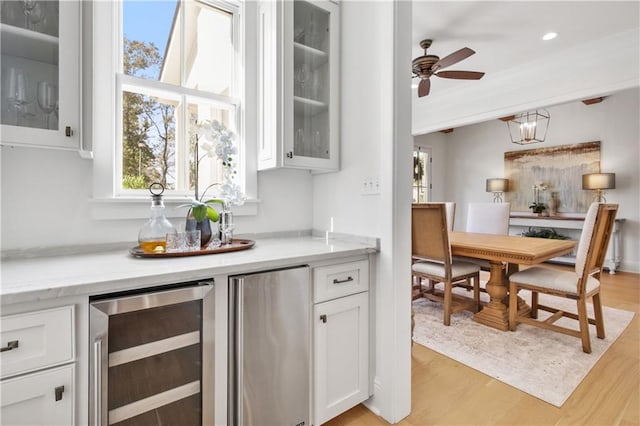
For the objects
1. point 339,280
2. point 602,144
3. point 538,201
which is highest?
point 602,144

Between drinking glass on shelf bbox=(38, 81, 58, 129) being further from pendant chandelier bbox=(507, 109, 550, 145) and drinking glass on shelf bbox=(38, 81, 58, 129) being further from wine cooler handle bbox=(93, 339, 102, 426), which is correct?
pendant chandelier bbox=(507, 109, 550, 145)

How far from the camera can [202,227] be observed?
160 cm

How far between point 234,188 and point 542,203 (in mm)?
6306

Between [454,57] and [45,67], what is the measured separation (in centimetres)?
328

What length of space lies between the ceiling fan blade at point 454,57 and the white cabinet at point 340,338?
258cm

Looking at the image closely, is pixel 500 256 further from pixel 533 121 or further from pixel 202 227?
pixel 533 121

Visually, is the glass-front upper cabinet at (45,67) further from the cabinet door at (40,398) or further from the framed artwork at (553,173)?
the framed artwork at (553,173)

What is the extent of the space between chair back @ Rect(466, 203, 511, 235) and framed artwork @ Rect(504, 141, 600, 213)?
2.72 metres

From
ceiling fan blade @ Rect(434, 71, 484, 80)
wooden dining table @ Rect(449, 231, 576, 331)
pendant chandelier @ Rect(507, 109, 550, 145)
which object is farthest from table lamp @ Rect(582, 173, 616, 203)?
ceiling fan blade @ Rect(434, 71, 484, 80)

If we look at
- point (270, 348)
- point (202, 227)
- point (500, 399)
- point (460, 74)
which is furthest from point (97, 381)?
point (460, 74)

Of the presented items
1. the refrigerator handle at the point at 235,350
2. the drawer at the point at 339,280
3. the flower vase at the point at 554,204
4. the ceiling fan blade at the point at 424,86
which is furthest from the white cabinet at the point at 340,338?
the flower vase at the point at 554,204

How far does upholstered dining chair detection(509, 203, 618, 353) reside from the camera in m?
2.33

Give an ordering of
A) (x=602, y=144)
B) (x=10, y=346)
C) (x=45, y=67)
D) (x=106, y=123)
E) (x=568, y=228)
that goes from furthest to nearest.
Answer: (x=568, y=228), (x=602, y=144), (x=106, y=123), (x=45, y=67), (x=10, y=346)

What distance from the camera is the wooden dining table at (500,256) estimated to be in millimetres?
2586
